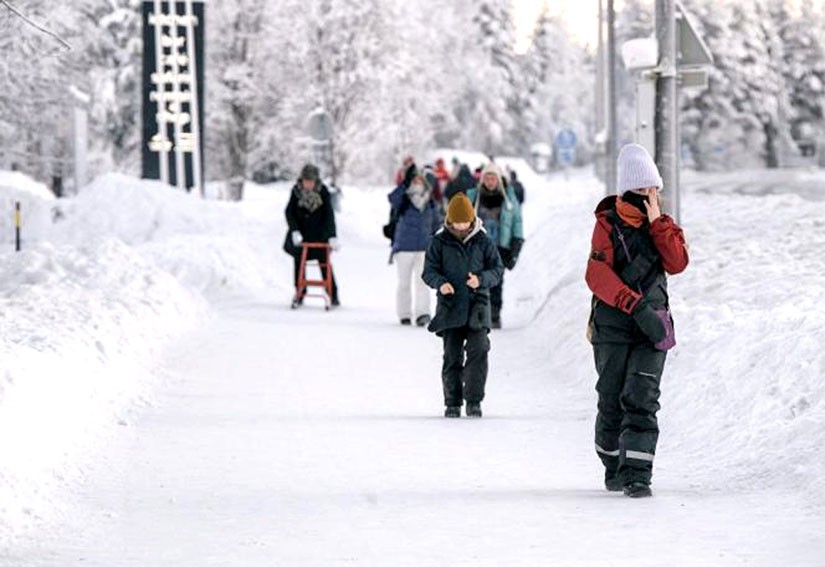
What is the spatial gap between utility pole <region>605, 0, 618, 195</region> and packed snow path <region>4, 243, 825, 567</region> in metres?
14.1

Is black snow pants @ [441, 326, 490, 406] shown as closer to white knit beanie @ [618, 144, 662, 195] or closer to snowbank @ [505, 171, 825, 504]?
snowbank @ [505, 171, 825, 504]

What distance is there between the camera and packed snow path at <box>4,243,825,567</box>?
23.0ft

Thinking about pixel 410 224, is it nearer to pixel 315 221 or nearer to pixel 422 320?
pixel 422 320

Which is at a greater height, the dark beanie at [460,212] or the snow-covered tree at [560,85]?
the snow-covered tree at [560,85]

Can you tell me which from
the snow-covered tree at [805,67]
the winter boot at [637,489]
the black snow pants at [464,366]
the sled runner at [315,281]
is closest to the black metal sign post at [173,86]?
the sled runner at [315,281]

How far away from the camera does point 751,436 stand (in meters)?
9.18

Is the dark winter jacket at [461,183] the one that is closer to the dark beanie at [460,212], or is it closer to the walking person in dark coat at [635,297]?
the dark beanie at [460,212]

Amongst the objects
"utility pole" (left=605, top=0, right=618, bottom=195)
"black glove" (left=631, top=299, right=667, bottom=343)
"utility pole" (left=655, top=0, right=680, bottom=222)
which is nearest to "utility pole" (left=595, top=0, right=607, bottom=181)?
"utility pole" (left=605, top=0, right=618, bottom=195)

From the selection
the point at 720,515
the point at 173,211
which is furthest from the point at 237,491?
the point at 173,211

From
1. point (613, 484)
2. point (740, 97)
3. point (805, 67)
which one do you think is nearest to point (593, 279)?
point (613, 484)

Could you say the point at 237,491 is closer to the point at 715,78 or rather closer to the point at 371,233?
the point at 371,233

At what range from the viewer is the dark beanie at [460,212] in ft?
39.1

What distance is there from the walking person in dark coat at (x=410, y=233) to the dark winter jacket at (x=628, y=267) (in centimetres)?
1015

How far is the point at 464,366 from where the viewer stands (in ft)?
38.8
